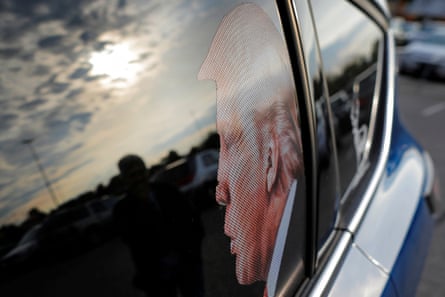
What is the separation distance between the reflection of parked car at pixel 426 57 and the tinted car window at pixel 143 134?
10.8 m

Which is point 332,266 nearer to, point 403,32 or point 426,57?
point 426,57

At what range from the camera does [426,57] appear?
415 inches

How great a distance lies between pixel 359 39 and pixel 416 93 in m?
9.17

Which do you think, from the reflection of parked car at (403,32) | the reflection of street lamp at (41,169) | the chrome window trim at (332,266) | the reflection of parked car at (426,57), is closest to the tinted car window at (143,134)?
the reflection of street lamp at (41,169)

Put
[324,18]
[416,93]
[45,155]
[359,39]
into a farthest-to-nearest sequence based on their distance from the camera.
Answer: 1. [416,93]
2. [359,39]
3. [324,18]
4. [45,155]

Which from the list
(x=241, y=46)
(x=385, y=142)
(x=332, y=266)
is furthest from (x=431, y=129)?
(x=241, y=46)

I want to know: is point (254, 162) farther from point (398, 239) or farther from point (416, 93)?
point (416, 93)

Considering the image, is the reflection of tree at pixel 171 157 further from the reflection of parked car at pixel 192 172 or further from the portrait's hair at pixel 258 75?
the portrait's hair at pixel 258 75

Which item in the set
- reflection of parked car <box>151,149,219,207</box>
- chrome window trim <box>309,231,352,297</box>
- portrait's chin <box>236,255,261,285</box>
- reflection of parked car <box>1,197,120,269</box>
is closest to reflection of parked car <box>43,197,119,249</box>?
reflection of parked car <box>1,197,120,269</box>

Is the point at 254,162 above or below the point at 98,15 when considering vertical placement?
below

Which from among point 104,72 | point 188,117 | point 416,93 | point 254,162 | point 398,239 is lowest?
point 416,93

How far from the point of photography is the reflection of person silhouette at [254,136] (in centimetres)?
88

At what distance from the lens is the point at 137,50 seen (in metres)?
0.76

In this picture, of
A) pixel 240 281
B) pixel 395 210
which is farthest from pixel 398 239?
pixel 240 281
